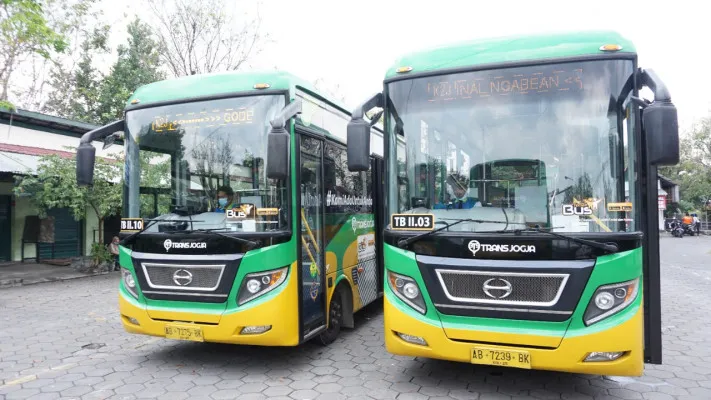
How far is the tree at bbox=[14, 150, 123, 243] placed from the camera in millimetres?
12352

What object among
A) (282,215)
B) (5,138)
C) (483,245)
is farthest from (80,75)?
(483,245)

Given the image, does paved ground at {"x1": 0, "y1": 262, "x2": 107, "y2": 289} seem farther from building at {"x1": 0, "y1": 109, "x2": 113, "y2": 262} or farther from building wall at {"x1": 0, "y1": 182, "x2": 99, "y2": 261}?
building at {"x1": 0, "y1": 109, "x2": 113, "y2": 262}

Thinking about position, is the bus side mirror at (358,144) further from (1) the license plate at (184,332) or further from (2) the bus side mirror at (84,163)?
(2) the bus side mirror at (84,163)

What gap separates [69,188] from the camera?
12.5m

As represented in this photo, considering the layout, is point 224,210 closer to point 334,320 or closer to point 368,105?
point 368,105

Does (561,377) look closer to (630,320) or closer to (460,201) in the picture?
(630,320)

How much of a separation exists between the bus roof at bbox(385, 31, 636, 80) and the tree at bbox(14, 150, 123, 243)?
432 inches

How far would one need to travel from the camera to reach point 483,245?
4.07m

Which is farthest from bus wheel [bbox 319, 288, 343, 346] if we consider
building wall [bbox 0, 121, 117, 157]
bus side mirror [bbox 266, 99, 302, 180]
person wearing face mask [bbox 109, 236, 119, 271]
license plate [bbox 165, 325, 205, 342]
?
building wall [bbox 0, 121, 117, 157]

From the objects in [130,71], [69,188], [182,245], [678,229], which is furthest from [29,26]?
[678,229]

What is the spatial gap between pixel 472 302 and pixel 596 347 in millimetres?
991

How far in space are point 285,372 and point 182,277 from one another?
148 cm

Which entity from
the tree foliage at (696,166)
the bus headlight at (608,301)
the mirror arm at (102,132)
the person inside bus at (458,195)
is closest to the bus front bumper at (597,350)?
the bus headlight at (608,301)

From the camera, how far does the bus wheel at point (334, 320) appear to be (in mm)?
5984
